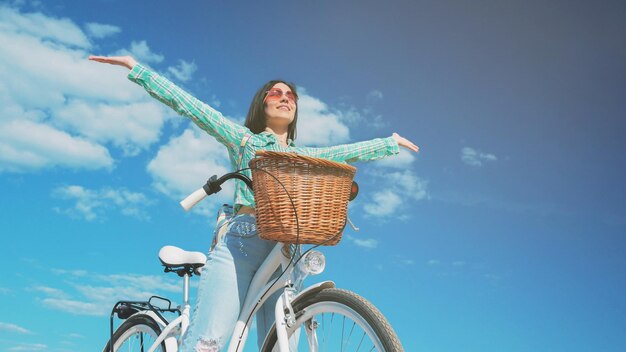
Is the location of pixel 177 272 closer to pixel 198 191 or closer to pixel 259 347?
pixel 259 347

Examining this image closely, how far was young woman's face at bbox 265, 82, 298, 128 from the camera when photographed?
413cm

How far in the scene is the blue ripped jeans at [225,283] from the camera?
3.59 meters

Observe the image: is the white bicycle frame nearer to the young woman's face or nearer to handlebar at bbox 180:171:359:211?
handlebar at bbox 180:171:359:211

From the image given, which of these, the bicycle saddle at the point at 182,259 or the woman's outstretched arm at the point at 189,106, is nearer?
the woman's outstretched arm at the point at 189,106

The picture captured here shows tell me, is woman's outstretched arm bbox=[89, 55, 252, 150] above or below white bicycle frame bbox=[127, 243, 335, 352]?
above

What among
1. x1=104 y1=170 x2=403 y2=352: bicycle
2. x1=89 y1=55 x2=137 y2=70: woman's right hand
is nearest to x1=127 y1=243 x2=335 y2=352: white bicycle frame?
x1=104 y1=170 x2=403 y2=352: bicycle

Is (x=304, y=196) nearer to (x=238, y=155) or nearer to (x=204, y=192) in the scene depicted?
(x=204, y=192)

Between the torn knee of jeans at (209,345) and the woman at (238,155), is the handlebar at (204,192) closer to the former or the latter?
the woman at (238,155)

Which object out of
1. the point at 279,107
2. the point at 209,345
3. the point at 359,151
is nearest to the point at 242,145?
the point at 279,107

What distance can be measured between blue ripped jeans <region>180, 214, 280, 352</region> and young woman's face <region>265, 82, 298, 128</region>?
2.43 ft

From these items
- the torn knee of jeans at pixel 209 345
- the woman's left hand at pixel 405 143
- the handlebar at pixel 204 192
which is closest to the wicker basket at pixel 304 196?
the handlebar at pixel 204 192

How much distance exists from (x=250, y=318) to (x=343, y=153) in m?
1.19

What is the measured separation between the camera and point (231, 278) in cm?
361

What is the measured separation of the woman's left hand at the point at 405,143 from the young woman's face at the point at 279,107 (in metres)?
0.72
